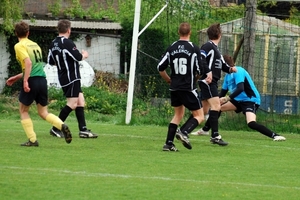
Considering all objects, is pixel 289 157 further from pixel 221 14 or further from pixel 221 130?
pixel 221 14

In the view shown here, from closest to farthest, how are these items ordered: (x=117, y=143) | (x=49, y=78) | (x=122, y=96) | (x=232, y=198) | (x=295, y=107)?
(x=232, y=198) < (x=117, y=143) < (x=295, y=107) < (x=122, y=96) < (x=49, y=78)

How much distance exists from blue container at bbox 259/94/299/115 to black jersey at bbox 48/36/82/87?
658cm

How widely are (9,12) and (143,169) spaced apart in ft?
58.7

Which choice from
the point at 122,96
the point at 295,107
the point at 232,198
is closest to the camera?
the point at 232,198

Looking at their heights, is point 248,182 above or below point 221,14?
below

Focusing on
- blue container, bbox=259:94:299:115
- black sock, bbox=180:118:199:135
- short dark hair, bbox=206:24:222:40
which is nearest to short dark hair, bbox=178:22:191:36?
black sock, bbox=180:118:199:135

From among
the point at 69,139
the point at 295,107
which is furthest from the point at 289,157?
the point at 295,107

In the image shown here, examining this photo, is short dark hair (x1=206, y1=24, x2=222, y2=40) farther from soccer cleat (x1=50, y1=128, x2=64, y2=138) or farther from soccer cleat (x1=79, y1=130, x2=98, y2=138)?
soccer cleat (x1=50, y1=128, x2=64, y2=138)

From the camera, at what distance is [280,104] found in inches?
819

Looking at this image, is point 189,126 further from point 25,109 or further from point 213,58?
point 25,109

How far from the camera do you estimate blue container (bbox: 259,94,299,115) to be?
2039cm

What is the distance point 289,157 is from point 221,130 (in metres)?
5.24

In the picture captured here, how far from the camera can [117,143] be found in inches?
562

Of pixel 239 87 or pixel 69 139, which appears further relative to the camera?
pixel 239 87
